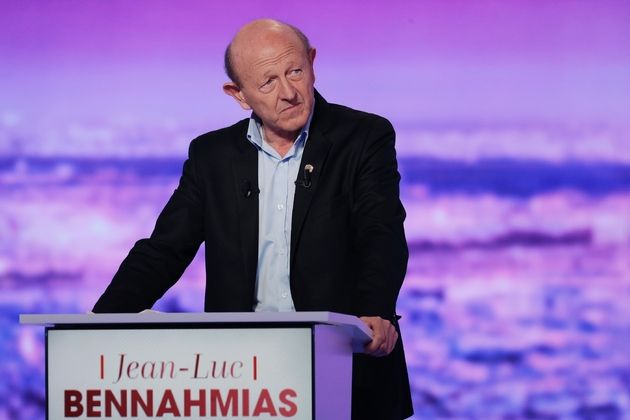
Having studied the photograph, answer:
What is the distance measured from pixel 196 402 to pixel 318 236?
75 cm

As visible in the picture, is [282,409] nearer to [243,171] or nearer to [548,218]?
[243,171]

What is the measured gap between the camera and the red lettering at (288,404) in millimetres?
1692

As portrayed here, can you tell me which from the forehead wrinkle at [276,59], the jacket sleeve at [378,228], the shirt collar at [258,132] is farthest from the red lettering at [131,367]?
the forehead wrinkle at [276,59]

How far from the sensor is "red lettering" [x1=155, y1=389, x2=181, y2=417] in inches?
67.6

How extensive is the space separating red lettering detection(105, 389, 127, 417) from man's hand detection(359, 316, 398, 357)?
1.72 feet

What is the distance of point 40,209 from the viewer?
404cm

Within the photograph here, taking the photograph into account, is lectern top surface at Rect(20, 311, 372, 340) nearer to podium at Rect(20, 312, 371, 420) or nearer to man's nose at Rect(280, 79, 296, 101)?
podium at Rect(20, 312, 371, 420)

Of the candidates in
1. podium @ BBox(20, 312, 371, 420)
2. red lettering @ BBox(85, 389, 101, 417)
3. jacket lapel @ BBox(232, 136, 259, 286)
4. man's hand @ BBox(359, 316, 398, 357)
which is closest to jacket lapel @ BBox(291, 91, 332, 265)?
jacket lapel @ BBox(232, 136, 259, 286)

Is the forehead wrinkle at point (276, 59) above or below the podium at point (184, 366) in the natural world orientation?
above

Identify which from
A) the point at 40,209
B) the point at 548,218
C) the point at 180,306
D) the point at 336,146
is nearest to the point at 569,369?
the point at 548,218

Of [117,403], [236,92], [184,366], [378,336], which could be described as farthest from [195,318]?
[236,92]

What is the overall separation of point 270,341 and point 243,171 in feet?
2.88

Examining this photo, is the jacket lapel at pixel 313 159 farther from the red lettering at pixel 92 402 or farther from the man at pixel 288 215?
the red lettering at pixel 92 402

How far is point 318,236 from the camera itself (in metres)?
2.37
